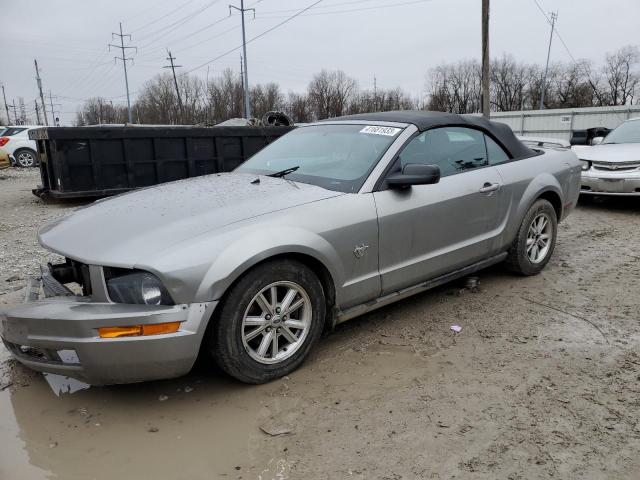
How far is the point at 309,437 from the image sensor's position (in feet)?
8.39

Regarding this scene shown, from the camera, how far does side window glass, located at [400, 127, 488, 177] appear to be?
3758 mm

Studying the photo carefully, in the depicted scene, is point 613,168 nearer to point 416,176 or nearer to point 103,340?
point 416,176

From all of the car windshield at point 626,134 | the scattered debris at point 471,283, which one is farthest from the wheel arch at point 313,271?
the car windshield at point 626,134

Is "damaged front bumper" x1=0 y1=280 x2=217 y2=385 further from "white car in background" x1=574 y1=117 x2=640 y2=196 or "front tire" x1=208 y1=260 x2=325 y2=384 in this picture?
"white car in background" x1=574 y1=117 x2=640 y2=196

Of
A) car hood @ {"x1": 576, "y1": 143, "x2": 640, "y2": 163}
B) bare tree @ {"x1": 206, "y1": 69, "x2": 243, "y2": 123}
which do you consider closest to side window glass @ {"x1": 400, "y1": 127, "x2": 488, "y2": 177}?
car hood @ {"x1": 576, "y1": 143, "x2": 640, "y2": 163}

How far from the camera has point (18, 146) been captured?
20.3m

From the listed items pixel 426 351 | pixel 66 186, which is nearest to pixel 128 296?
pixel 426 351

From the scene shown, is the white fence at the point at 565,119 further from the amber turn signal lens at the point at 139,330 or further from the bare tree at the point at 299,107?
the bare tree at the point at 299,107

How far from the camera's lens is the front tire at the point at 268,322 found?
2785 mm

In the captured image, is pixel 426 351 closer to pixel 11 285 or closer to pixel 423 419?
pixel 423 419

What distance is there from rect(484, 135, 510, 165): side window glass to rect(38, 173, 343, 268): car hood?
69.5 inches

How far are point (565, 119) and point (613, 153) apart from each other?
19397 mm

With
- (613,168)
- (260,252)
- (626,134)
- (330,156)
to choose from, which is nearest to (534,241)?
(330,156)

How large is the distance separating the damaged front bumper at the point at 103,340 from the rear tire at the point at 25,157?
818 inches
